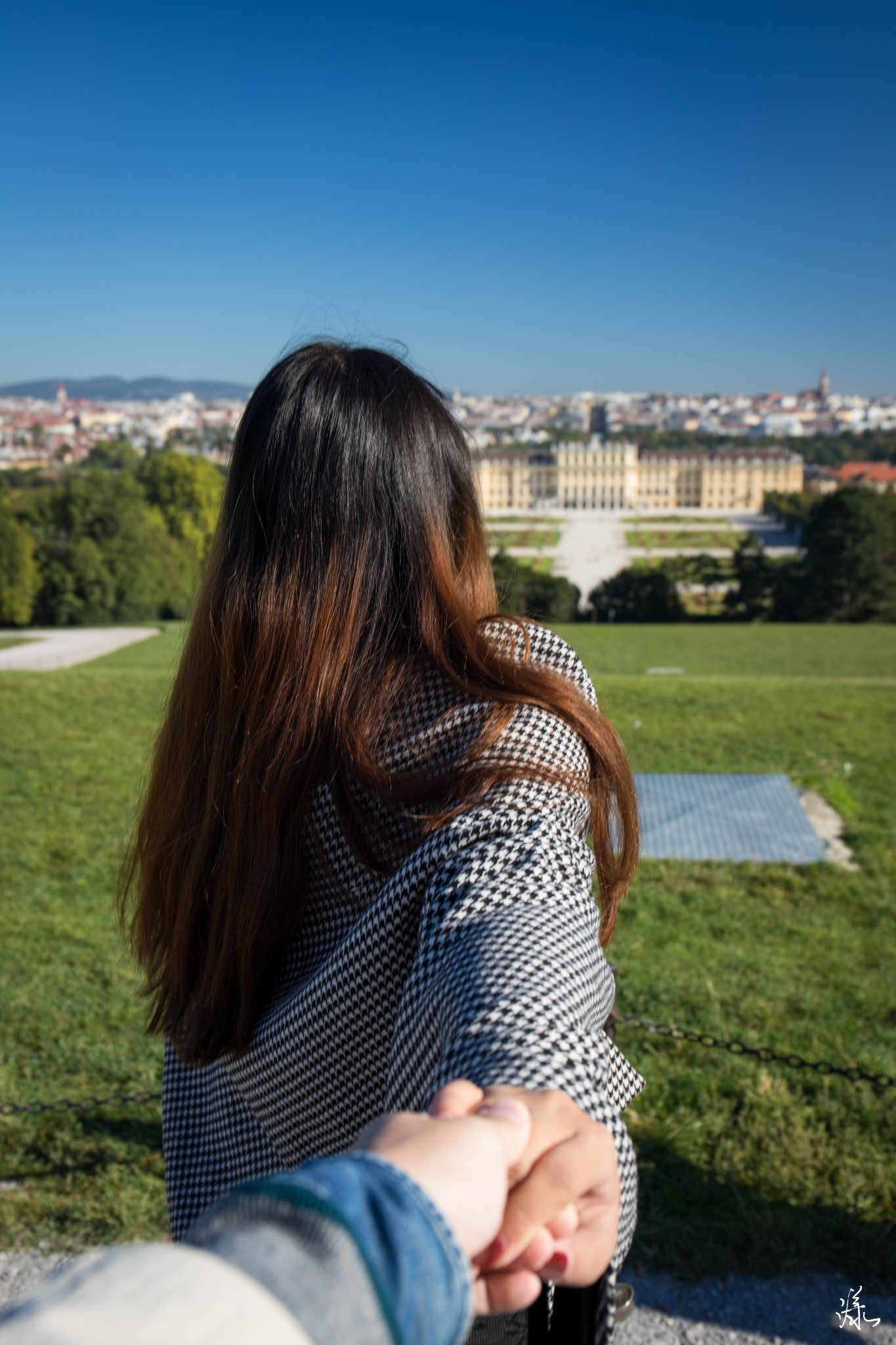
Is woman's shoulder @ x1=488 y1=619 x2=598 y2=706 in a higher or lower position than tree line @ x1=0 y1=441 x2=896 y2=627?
higher

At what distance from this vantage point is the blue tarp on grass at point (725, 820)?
5.02 m

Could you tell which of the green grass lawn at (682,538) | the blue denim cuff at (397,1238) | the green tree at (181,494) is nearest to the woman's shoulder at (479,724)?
the blue denim cuff at (397,1238)

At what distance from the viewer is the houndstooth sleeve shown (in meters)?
0.75

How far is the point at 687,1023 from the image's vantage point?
11.4ft

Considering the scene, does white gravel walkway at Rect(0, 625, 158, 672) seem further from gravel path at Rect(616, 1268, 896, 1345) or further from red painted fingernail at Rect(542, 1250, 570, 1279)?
red painted fingernail at Rect(542, 1250, 570, 1279)

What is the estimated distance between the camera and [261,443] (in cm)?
117

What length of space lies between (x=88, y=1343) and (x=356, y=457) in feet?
2.90

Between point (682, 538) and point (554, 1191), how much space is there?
220 feet

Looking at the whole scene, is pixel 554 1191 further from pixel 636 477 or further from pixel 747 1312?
pixel 636 477

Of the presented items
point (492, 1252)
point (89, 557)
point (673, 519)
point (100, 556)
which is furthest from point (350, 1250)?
point (673, 519)

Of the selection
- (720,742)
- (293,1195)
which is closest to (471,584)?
(293,1195)

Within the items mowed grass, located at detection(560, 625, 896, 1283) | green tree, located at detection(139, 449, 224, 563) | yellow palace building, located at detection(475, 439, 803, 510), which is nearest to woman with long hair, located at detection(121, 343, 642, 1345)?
mowed grass, located at detection(560, 625, 896, 1283)

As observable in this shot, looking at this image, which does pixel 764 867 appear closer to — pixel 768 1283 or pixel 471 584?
pixel 768 1283

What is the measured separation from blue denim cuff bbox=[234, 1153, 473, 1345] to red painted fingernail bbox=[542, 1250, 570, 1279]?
0.10 m
